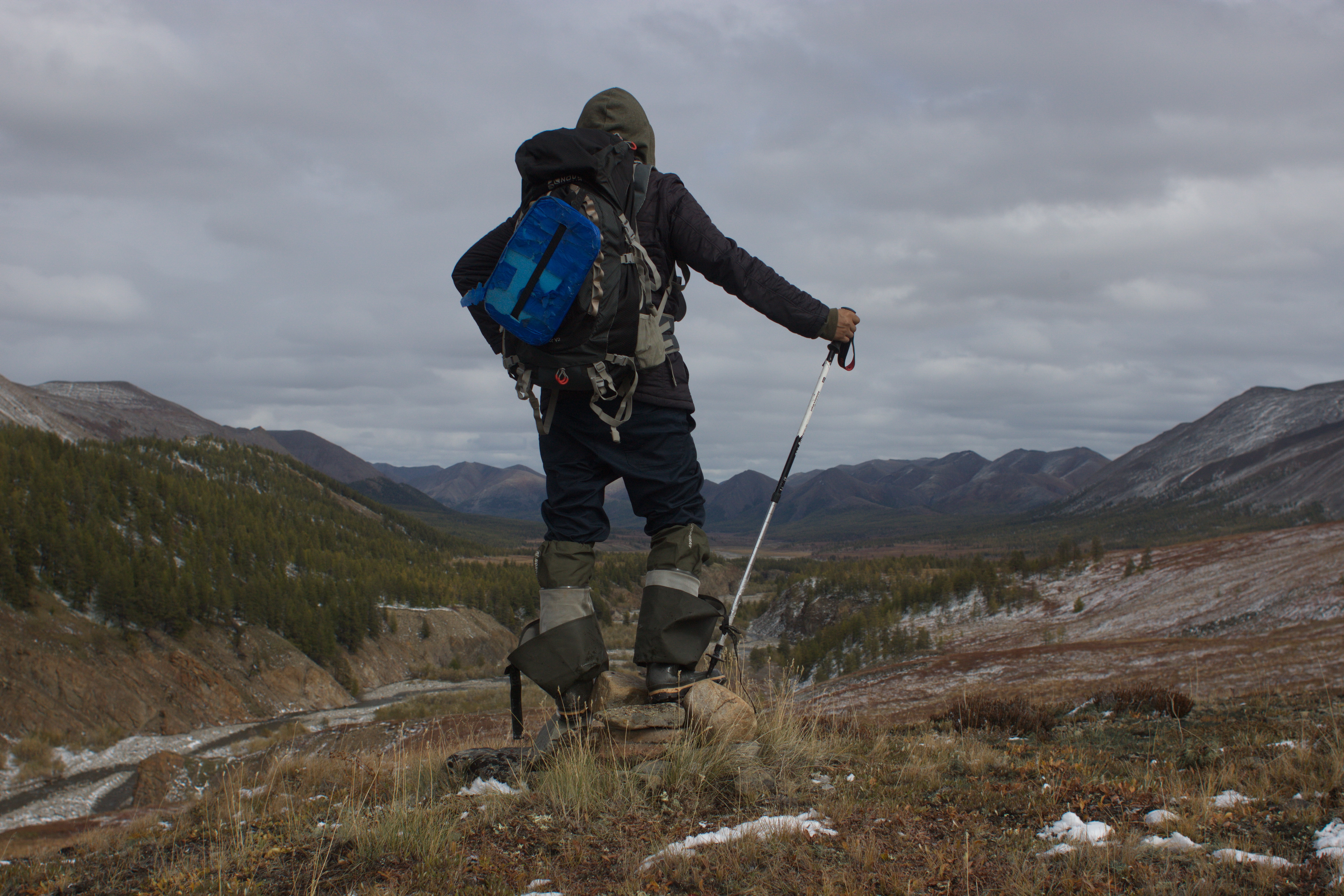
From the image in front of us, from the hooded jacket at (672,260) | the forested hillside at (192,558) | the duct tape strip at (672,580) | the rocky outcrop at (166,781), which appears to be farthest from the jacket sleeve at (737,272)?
the forested hillside at (192,558)

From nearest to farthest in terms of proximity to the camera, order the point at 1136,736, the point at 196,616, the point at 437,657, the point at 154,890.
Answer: the point at 154,890
the point at 1136,736
the point at 196,616
the point at 437,657

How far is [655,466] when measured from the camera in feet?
16.9

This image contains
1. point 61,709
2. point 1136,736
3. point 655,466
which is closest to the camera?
point 655,466

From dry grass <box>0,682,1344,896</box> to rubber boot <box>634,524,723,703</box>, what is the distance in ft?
1.70

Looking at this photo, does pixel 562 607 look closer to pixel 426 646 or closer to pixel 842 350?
pixel 842 350

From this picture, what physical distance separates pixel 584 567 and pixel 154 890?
9.37ft

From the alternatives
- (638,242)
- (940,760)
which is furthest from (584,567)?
(940,760)

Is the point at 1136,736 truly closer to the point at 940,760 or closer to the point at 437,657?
the point at 940,760

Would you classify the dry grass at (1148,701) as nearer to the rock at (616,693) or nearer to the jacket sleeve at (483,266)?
the rock at (616,693)

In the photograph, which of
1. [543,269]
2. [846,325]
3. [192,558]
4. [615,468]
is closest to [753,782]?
[615,468]

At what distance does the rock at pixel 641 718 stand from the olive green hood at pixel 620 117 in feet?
12.3

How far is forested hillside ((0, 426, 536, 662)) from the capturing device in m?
55.3

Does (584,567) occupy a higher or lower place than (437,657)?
higher

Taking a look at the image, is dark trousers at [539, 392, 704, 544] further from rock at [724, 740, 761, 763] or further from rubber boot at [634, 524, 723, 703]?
rock at [724, 740, 761, 763]
